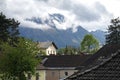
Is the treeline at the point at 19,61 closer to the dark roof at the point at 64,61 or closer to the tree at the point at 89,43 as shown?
the dark roof at the point at 64,61

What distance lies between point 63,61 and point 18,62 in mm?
27781

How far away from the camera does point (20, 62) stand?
56406 millimetres

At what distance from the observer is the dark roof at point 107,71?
400 inches

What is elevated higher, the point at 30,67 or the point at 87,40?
the point at 87,40

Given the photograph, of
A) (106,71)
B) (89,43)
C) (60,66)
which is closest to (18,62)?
(60,66)

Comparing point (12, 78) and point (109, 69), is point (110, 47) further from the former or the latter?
point (109, 69)

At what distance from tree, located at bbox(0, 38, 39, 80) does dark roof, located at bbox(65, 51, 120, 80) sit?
150 feet

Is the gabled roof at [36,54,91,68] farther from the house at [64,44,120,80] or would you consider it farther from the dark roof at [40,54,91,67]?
the house at [64,44,120,80]

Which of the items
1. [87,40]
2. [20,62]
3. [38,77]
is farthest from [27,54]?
[87,40]

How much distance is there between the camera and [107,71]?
10.2 meters

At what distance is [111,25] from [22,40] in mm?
56959

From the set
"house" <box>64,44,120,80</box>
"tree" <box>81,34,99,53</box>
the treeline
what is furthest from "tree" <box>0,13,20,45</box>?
"house" <box>64,44,120,80</box>

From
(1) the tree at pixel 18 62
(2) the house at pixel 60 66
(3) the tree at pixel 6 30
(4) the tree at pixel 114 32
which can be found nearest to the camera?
(1) the tree at pixel 18 62

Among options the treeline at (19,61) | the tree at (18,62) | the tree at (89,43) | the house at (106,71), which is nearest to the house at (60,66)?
the treeline at (19,61)
